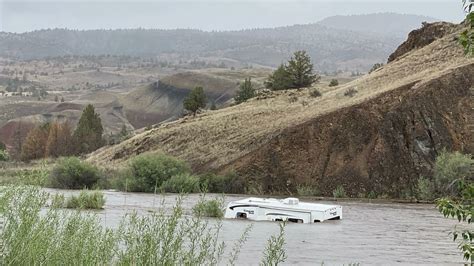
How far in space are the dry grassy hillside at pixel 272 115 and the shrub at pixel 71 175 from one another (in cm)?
737

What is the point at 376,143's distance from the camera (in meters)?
46.5

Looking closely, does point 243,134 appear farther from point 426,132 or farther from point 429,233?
point 429,233

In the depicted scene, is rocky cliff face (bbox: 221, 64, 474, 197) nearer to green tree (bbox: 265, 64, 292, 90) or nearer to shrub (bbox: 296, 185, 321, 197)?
shrub (bbox: 296, 185, 321, 197)

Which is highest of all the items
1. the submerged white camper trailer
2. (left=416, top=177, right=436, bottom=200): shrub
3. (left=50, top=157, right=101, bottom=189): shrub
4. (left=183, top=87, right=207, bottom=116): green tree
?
the submerged white camper trailer

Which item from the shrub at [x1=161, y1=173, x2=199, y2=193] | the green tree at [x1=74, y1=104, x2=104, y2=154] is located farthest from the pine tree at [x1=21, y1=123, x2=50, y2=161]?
the shrub at [x1=161, y1=173, x2=199, y2=193]

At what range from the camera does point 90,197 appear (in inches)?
1247

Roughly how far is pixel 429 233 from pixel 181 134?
130 feet

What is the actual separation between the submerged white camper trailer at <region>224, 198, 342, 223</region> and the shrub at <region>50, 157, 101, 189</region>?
2220 centimetres

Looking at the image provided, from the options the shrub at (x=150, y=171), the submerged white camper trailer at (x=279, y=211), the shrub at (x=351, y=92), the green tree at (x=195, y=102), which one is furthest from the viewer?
the green tree at (x=195, y=102)

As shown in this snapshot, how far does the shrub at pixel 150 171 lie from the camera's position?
4833cm

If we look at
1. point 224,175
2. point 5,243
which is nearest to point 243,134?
point 224,175

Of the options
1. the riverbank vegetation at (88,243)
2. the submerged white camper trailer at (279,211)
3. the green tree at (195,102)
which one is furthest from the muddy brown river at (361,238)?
the green tree at (195,102)

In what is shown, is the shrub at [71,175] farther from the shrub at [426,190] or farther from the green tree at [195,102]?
the green tree at [195,102]

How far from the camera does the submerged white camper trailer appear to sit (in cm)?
2919
